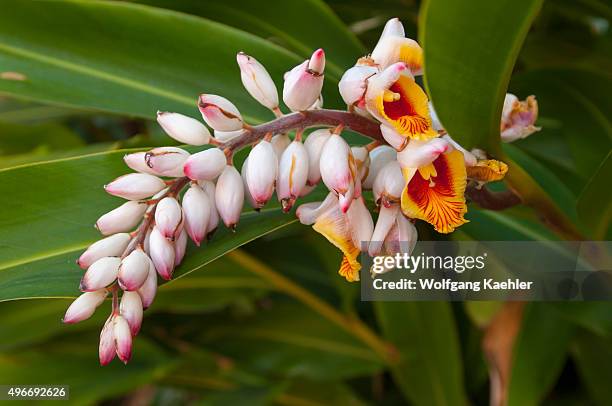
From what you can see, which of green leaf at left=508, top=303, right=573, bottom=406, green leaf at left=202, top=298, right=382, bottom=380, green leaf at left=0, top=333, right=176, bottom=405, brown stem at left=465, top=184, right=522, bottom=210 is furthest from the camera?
green leaf at left=202, top=298, right=382, bottom=380

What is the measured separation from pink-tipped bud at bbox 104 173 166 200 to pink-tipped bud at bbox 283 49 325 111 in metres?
0.13

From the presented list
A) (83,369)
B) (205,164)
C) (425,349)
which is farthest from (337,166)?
(83,369)

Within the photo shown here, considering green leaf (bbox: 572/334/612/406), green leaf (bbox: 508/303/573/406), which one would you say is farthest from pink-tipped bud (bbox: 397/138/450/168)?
green leaf (bbox: 572/334/612/406)

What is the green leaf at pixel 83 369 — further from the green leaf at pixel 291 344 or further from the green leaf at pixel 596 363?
the green leaf at pixel 596 363

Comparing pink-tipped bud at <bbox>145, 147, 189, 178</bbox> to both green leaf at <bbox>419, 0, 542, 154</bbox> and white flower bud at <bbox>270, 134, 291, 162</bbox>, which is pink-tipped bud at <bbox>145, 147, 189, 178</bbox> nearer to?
white flower bud at <bbox>270, 134, 291, 162</bbox>

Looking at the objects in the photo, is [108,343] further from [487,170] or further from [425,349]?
[425,349]

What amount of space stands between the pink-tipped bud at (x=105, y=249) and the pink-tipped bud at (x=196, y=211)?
6 cm

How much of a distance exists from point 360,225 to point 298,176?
2.9 inches

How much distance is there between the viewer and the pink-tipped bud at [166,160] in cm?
50

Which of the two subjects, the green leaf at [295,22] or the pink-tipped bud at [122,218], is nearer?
the pink-tipped bud at [122,218]

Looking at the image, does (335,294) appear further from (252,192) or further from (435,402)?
(252,192)

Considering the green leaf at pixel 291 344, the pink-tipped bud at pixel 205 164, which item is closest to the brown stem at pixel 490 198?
the pink-tipped bud at pixel 205 164

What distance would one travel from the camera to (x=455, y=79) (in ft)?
1.73

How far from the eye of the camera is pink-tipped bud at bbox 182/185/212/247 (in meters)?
0.52
